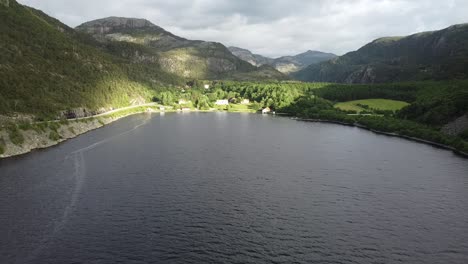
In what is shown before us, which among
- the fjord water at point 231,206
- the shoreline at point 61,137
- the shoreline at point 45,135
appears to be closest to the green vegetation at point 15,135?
the shoreline at point 45,135

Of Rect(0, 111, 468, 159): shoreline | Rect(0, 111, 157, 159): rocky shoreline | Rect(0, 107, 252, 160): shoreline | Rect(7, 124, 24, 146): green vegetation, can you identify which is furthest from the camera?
Rect(7, 124, 24, 146): green vegetation

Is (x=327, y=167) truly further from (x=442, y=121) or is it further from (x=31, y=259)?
(x=442, y=121)

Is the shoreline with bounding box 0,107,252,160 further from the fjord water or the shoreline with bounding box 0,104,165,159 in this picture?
the fjord water

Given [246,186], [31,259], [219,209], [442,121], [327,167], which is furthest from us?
[442,121]

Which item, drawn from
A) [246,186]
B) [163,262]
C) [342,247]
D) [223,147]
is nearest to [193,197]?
[246,186]

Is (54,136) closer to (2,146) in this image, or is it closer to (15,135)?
(15,135)

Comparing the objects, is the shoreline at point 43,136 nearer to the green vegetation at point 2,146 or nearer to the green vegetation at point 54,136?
the green vegetation at point 2,146

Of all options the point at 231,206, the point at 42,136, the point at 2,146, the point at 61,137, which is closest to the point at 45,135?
the point at 42,136

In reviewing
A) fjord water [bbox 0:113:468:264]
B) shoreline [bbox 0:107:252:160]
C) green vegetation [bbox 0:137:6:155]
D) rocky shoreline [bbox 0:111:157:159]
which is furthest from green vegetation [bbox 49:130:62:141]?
green vegetation [bbox 0:137:6:155]
